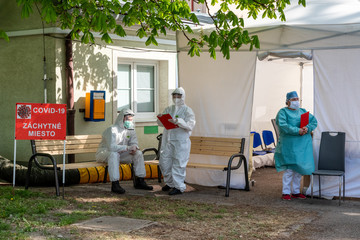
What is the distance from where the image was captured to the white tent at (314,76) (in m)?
9.37

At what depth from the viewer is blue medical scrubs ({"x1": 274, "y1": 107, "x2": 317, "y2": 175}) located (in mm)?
9242

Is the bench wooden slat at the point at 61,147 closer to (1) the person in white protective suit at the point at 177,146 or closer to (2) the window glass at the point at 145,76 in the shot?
(1) the person in white protective suit at the point at 177,146

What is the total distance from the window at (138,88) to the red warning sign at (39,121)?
4.29 meters

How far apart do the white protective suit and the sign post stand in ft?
3.41

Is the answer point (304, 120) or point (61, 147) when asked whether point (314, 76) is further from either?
point (61, 147)

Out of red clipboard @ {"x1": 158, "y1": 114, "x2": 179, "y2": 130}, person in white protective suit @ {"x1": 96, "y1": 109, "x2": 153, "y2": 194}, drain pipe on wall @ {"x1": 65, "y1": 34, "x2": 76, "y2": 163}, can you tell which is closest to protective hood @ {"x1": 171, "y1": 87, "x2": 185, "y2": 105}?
red clipboard @ {"x1": 158, "y1": 114, "x2": 179, "y2": 130}

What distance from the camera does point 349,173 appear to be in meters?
9.40

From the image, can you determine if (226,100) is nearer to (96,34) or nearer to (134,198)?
(134,198)

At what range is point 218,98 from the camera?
10633 mm

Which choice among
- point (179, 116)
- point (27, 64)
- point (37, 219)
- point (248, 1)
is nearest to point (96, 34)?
point (27, 64)

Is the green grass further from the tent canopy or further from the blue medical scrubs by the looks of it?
the tent canopy

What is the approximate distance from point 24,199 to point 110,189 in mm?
1874

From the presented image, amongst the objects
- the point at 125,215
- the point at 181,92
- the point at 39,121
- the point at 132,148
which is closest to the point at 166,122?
the point at 181,92

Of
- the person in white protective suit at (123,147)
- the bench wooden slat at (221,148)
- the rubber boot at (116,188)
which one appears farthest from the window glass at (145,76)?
the rubber boot at (116,188)
